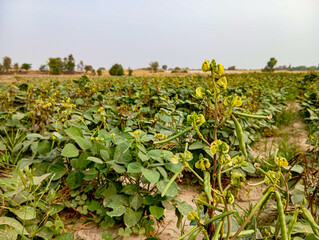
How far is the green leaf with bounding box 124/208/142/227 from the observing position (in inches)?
50.6

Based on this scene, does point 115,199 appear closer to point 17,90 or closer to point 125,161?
point 125,161

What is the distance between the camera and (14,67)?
33312 millimetres

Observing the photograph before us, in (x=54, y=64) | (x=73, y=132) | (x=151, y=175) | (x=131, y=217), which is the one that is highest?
(x=54, y=64)

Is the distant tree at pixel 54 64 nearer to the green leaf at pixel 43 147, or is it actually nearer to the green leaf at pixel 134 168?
the green leaf at pixel 43 147

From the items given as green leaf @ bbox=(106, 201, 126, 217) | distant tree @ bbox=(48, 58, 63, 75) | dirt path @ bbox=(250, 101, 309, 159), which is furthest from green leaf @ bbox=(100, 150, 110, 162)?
distant tree @ bbox=(48, 58, 63, 75)

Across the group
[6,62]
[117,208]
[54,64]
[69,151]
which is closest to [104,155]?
[69,151]

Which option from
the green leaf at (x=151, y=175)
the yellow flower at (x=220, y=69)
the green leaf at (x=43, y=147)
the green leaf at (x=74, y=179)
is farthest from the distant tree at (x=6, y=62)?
the yellow flower at (x=220, y=69)

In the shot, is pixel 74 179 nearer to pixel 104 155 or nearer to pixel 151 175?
pixel 104 155

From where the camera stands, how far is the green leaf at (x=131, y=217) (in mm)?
1286

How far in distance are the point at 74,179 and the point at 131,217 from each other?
500 mm

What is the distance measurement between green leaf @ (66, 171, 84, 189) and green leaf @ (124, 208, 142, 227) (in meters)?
0.43

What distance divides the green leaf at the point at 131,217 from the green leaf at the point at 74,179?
1.40 feet

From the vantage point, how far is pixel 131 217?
130 cm

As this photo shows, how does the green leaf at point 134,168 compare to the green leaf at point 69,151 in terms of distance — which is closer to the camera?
the green leaf at point 134,168
